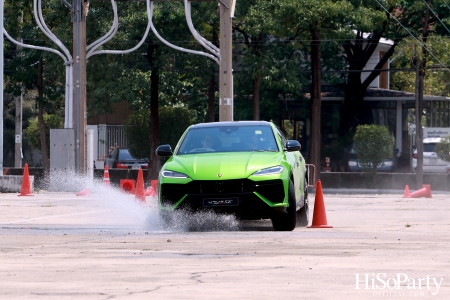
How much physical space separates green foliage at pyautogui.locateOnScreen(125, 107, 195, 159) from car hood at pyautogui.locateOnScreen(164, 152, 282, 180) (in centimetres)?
2978

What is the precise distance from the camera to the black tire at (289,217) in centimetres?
1391

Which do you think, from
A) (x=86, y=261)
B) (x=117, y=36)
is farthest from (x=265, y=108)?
(x=86, y=261)

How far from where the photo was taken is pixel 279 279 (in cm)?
870

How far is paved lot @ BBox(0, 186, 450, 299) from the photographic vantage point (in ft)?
26.4

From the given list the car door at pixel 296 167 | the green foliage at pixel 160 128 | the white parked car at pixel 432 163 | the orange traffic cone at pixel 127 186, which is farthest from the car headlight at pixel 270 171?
the white parked car at pixel 432 163

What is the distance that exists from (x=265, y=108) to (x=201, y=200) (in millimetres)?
37165

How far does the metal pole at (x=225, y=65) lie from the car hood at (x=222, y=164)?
532 inches

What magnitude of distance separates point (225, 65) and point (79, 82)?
4.70 m

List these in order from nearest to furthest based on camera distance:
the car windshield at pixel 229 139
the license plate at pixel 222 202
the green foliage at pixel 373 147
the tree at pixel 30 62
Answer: the license plate at pixel 222 202
the car windshield at pixel 229 139
the green foliage at pixel 373 147
the tree at pixel 30 62

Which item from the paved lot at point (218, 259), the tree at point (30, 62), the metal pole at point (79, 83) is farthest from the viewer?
the tree at point (30, 62)

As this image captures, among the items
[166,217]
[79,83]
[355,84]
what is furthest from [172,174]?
[355,84]

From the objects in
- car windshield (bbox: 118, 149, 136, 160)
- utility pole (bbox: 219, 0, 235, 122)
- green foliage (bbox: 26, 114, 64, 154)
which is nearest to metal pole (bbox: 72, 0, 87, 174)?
utility pole (bbox: 219, 0, 235, 122)

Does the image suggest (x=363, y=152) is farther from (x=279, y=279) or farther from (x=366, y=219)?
(x=279, y=279)

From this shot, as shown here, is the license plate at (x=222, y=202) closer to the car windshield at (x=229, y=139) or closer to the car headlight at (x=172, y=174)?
the car headlight at (x=172, y=174)
